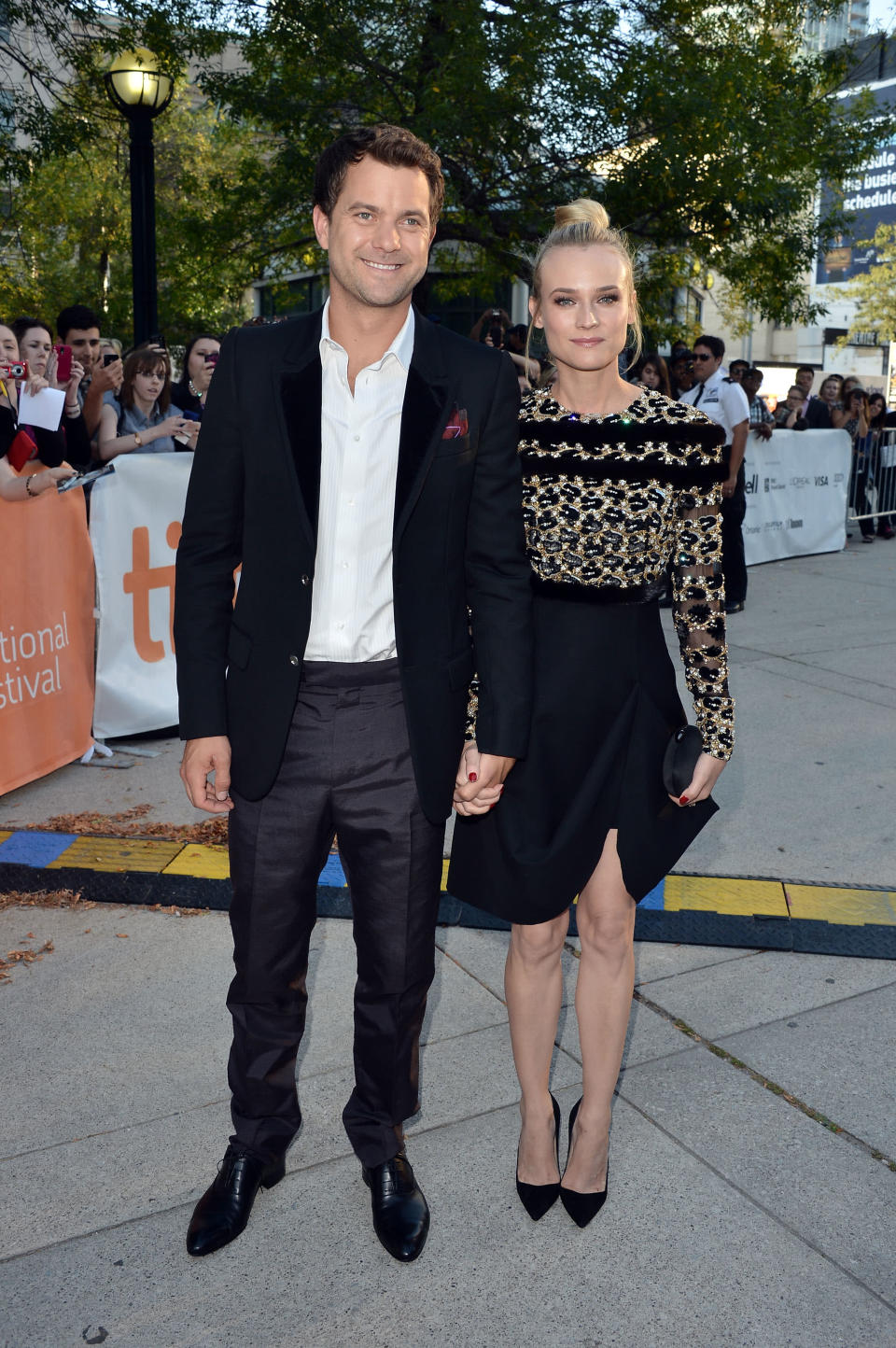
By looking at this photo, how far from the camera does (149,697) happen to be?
→ 618cm

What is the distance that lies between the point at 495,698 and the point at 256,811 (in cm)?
57

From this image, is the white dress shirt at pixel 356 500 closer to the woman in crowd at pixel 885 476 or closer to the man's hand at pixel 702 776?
the man's hand at pixel 702 776

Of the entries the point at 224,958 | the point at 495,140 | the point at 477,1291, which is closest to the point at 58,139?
the point at 495,140

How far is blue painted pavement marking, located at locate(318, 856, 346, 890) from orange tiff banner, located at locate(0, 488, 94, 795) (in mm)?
1629

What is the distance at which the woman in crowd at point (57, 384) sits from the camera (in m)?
5.87

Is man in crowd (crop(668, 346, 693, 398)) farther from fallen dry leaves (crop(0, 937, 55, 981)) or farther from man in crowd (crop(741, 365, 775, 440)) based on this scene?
fallen dry leaves (crop(0, 937, 55, 981))

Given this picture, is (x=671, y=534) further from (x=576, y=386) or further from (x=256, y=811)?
(x=256, y=811)

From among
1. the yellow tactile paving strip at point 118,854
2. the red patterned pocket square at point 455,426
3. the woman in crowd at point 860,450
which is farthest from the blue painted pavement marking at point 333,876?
the woman in crowd at point 860,450

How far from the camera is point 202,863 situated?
15.1 ft

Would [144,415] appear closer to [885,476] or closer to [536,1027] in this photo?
[536,1027]

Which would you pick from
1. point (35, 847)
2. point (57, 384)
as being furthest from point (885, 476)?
point (35, 847)

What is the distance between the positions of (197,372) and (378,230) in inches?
219

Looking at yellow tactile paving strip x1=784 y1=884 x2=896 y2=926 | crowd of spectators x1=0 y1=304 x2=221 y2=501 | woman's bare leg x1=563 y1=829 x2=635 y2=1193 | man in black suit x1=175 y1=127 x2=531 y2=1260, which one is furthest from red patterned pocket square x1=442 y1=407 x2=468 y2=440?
crowd of spectators x1=0 y1=304 x2=221 y2=501

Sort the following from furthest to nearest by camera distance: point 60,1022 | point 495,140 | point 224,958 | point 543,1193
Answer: point 495,140 → point 224,958 → point 60,1022 → point 543,1193
